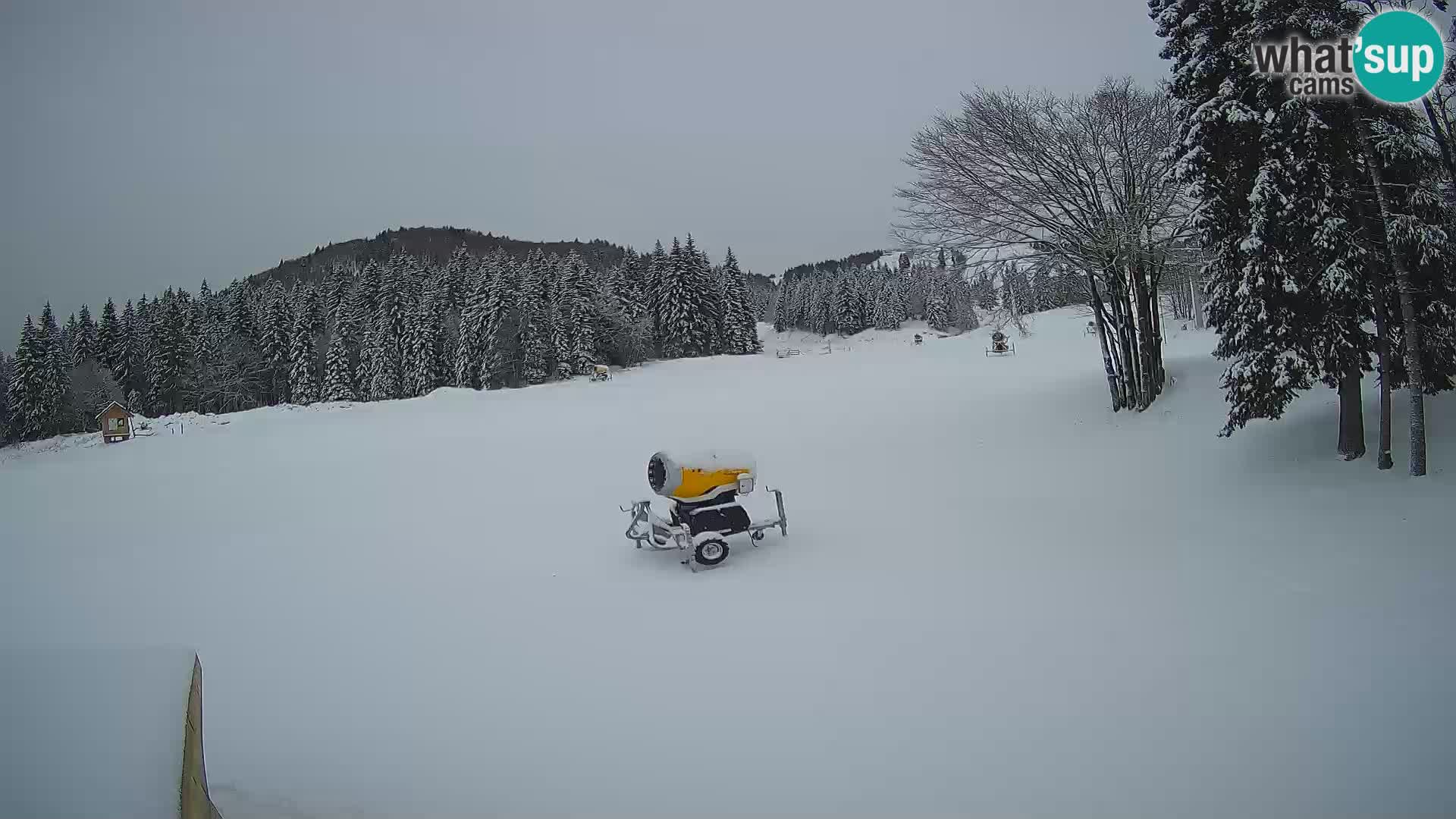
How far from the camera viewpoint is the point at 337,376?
46.6m

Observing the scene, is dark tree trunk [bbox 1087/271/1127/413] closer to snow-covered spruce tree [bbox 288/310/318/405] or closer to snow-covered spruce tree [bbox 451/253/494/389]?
snow-covered spruce tree [bbox 451/253/494/389]

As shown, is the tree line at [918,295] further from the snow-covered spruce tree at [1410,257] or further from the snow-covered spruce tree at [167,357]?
the snow-covered spruce tree at [167,357]

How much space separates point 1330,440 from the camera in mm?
8883

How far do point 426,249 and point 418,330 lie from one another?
7595 cm

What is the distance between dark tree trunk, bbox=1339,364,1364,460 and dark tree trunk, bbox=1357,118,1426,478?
740 mm

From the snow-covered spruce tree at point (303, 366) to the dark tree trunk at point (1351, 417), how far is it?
54248mm

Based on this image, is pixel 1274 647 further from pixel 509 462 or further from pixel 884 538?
pixel 509 462

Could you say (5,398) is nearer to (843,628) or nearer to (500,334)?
(843,628)

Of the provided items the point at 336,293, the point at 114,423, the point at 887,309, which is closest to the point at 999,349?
the point at 114,423

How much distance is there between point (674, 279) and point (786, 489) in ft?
147

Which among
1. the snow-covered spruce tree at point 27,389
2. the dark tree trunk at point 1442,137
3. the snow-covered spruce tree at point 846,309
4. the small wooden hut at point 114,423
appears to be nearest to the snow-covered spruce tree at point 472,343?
the small wooden hut at point 114,423

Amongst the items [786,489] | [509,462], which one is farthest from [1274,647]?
[509,462]

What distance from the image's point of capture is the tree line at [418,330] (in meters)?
42.5

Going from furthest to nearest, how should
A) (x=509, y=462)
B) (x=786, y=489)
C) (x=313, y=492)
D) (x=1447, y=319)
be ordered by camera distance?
(x=509, y=462), (x=313, y=492), (x=786, y=489), (x=1447, y=319)
